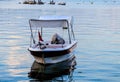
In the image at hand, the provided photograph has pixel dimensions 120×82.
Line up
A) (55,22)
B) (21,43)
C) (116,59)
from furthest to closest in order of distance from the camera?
(21,43) → (116,59) → (55,22)

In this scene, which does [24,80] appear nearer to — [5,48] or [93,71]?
[93,71]

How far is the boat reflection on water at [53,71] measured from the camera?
29.5m

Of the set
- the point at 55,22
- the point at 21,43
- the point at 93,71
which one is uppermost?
the point at 55,22

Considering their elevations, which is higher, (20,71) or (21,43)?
(20,71)

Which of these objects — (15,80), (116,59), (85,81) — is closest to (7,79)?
(15,80)

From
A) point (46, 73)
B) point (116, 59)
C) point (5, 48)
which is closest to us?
point (46, 73)

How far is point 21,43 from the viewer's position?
1903 inches

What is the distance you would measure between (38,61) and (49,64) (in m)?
0.87

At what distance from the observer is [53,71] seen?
31.5 meters

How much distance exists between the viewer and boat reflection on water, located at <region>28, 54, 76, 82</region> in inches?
1163

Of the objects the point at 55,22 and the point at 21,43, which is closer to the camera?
the point at 55,22

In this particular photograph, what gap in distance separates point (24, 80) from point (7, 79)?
1151mm

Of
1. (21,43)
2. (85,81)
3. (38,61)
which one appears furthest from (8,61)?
(21,43)

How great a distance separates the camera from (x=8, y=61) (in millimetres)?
35406
